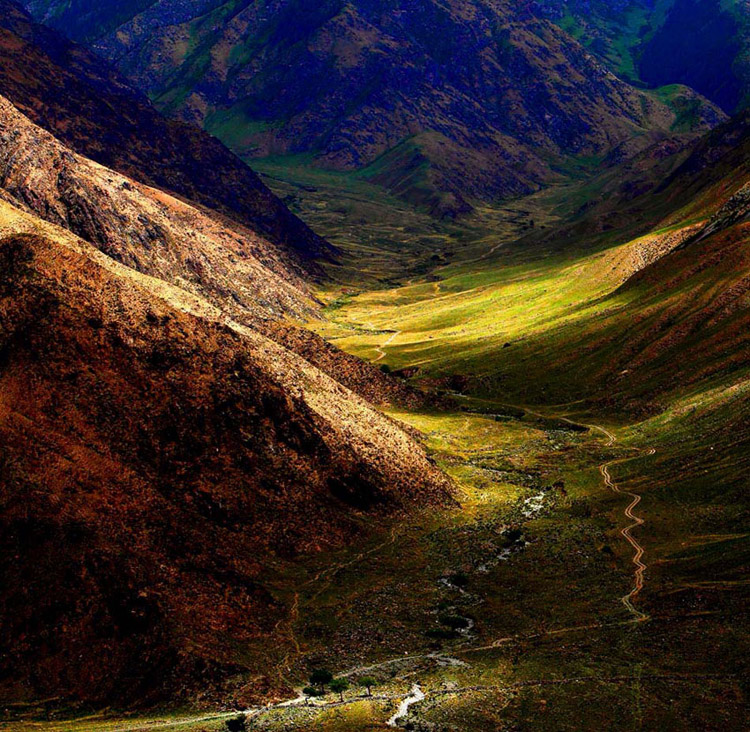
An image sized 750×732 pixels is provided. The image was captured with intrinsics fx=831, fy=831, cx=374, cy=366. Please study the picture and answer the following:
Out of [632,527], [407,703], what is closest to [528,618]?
[407,703]

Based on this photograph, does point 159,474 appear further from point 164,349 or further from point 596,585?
point 596,585

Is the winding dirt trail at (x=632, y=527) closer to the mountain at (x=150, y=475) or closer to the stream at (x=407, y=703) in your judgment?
the stream at (x=407, y=703)

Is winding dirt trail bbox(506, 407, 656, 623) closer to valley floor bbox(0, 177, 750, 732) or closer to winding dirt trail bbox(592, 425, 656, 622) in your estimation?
winding dirt trail bbox(592, 425, 656, 622)

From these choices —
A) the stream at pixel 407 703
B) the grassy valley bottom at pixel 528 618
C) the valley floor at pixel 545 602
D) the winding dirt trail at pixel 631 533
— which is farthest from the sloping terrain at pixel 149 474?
the winding dirt trail at pixel 631 533

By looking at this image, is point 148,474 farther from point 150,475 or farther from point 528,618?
point 528,618

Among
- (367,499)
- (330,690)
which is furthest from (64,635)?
(367,499)

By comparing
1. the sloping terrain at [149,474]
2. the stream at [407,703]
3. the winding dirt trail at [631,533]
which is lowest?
the stream at [407,703]
